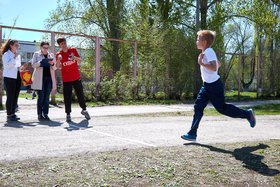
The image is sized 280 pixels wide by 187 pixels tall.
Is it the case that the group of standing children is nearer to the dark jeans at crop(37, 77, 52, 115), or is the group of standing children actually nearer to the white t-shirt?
the dark jeans at crop(37, 77, 52, 115)

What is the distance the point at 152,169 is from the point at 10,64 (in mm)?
4724

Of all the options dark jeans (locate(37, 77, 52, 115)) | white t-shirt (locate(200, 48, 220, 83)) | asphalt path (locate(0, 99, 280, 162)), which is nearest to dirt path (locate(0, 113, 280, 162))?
asphalt path (locate(0, 99, 280, 162))

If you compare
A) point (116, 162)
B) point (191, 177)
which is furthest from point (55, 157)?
point (191, 177)

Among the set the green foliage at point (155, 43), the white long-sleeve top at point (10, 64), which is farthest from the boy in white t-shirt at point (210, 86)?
the green foliage at point (155, 43)

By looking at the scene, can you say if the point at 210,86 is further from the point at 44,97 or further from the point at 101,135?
the point at 44,97

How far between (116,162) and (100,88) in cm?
851

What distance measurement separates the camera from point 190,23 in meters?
20.7

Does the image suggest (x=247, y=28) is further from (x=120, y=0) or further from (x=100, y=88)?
(x=100, y=88)

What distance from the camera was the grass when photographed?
2.66m

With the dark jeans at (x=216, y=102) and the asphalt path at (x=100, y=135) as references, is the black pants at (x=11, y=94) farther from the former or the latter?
the dark jeans at (x=216, y=102)

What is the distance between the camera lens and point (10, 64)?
6.39 metres

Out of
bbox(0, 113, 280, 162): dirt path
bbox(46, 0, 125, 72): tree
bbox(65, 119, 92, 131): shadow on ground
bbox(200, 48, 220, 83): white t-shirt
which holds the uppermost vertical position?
bbox(46, 0, 125, 72): tree

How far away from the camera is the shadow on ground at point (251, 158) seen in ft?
10.2

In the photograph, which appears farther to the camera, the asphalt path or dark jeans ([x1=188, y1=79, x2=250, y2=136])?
dark jeans ([x1=188, y1=79, x2=250, y2=136])
